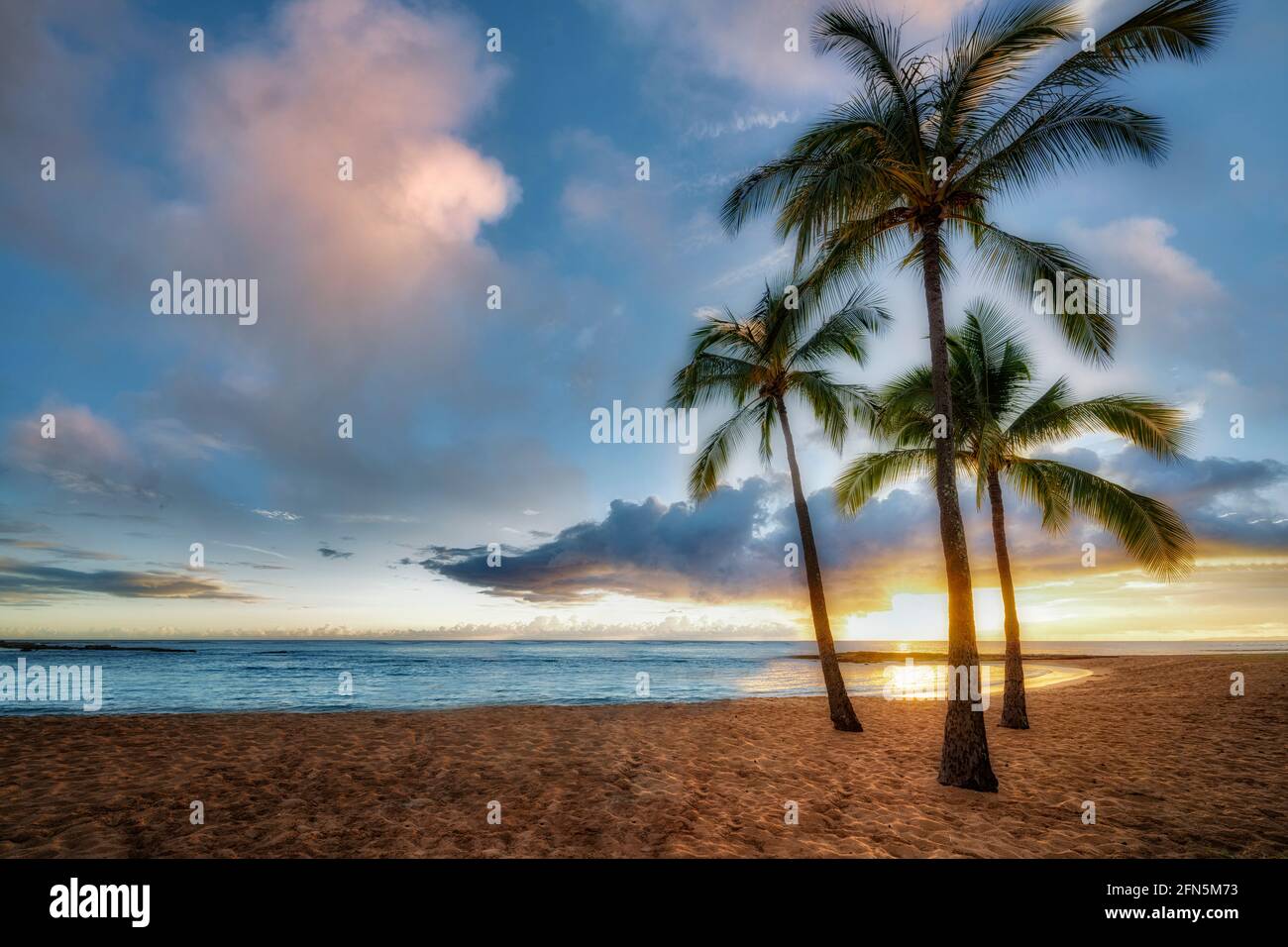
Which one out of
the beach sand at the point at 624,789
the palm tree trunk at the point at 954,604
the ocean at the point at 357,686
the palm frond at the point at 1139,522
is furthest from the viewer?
the ocean at the point at 357,686

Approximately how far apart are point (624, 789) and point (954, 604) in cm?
513

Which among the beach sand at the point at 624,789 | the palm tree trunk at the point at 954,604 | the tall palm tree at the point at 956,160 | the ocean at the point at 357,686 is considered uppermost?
the tall palm tree at the point at 956,160

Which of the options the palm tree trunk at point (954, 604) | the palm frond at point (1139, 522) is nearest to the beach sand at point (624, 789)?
the palm tree trunk at point (954, 604)

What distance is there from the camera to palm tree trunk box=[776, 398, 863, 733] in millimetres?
11812

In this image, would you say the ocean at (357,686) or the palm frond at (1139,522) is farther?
the ocean at (357,686)

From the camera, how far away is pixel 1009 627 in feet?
38.8

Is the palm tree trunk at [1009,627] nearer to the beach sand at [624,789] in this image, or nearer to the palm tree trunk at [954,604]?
the beach sand at [624,789]

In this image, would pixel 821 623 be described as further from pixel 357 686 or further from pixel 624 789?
pixel 357 686

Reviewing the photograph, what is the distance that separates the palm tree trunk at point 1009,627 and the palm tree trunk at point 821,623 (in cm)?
332

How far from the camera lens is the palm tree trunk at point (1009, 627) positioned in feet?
38.8

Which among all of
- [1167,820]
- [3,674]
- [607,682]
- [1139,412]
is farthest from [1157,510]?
[3,674]

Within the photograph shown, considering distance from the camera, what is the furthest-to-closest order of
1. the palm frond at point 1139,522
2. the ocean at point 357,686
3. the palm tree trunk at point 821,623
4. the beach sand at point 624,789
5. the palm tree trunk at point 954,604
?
1. the ocean at point 357,686
2. the palm tree trunk at point 821,623
3. the palm frond at point 1139,522
4. the palm tree trunk at point 954,604
5. the beach sand at point 624,789

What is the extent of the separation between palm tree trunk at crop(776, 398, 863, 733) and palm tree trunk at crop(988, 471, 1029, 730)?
332 cm
